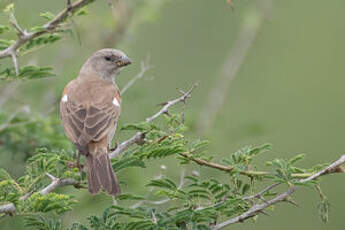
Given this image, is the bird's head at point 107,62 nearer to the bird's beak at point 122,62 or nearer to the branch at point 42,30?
the bird's beak at point 122,62

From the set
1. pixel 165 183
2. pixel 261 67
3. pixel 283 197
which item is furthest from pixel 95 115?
pixel 261 67

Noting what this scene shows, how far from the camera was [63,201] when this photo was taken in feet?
12.0

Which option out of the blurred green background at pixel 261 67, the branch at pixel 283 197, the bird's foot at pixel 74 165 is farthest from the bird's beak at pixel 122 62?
the branch at pixel 283 197

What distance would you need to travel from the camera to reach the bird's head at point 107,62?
664 centimetres

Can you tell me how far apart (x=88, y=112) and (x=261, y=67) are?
286 inches

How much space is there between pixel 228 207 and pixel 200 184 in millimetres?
222

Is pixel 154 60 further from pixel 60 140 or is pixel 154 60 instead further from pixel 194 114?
pixel 60 140

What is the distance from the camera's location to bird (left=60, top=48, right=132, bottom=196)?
443 cm

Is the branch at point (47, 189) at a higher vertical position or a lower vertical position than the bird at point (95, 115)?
lower

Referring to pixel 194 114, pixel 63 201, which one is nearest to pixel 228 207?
pixel 63 201

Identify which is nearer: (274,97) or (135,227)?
(135,227)

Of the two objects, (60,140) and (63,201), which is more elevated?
→ (60,140)

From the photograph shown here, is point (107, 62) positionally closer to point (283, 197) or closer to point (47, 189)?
point (47, 189)

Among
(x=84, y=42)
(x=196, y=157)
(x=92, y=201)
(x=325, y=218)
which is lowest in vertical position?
(x=325, y=218)
